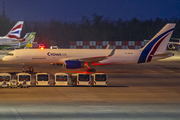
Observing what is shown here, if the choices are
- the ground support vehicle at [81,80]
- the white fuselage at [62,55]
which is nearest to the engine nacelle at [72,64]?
the white fuselage at [62,55]

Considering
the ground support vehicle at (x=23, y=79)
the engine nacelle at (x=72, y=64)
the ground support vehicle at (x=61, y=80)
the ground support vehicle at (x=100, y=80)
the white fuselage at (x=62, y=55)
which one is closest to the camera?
the ground support vehicle at (x=23, y=79)

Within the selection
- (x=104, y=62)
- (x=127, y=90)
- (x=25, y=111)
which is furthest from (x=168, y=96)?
(x=104, y=62)

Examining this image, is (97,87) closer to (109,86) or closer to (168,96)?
(109,86)

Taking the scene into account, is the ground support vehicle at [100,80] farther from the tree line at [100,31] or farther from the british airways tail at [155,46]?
the tree line at [100,31]

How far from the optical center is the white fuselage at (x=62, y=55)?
42594 mm

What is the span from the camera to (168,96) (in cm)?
2588

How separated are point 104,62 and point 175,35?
Result: 97936 mm

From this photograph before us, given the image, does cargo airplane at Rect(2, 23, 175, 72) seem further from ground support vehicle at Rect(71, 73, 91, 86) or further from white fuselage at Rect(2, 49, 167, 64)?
ground support vehicle at Rect(71, 73, 91, 86)

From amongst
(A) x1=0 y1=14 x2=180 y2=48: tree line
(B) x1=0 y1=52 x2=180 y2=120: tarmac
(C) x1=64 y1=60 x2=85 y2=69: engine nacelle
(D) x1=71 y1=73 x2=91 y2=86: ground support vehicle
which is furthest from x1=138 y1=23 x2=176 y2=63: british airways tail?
(A) x1=0 y1=14 x2=180 y2=48: tree line

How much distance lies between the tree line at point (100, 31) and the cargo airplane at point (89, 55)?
281 feet

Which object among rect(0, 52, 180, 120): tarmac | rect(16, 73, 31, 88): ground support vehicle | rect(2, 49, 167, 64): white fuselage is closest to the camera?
rect(0, 52, 180, 120): tarmac

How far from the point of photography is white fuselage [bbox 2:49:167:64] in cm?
4259

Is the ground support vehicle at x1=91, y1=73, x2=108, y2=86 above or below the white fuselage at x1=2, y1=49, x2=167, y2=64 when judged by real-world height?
below

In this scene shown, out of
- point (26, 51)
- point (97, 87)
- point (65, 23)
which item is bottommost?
point (97, 87)
